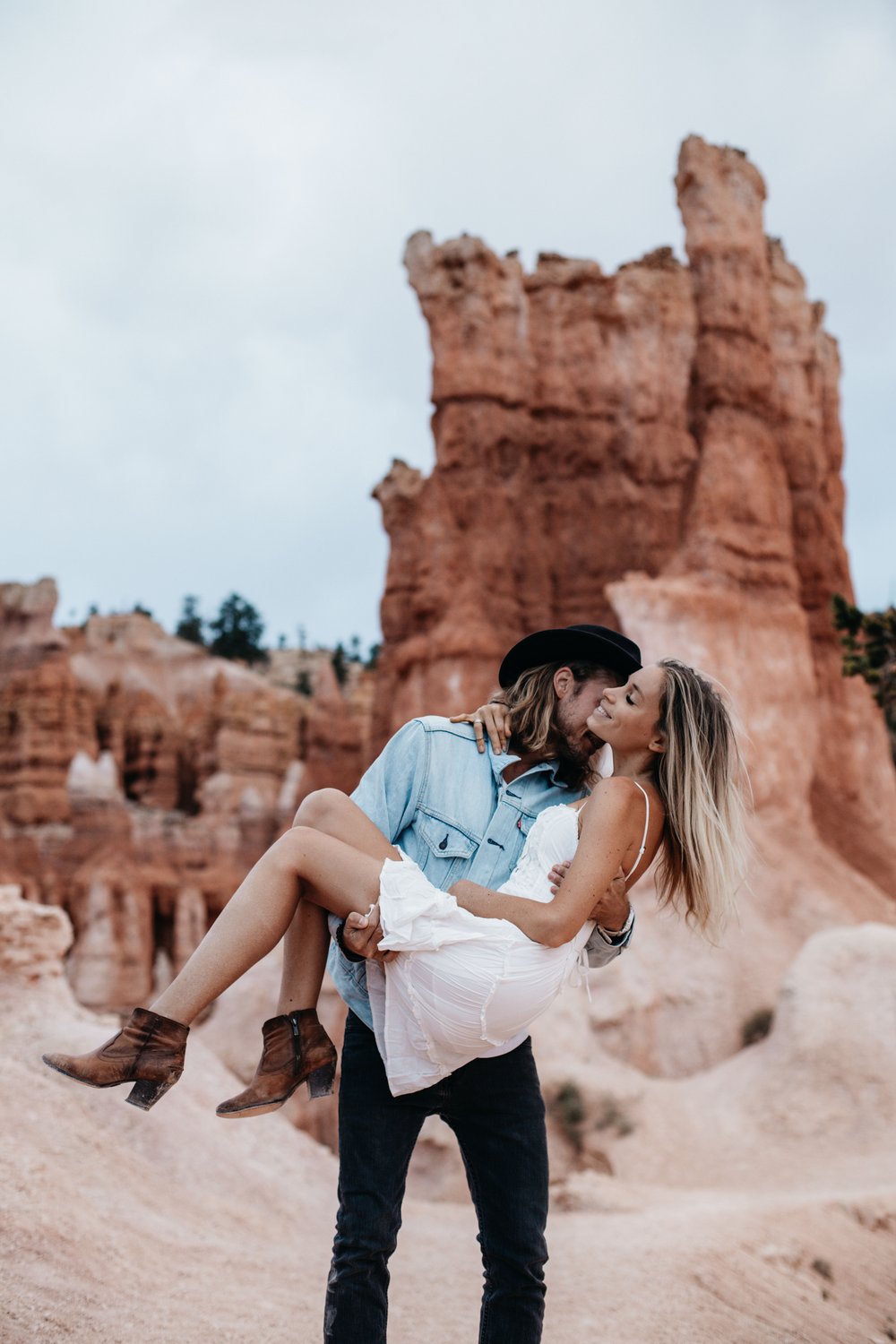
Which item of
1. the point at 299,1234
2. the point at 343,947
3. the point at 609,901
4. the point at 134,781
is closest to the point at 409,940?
the point at 343,947

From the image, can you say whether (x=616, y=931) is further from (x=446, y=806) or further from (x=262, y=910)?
(x=262, y=910)

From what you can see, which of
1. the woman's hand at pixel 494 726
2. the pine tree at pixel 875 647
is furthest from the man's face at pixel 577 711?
the pine tree at pixel 875 647

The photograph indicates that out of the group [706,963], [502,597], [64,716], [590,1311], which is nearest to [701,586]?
[502,597]

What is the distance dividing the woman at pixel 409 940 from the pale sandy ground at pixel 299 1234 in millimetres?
1347

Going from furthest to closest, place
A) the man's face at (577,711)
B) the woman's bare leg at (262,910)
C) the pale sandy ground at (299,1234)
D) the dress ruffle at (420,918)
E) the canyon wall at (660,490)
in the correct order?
the canyon wall at (660,490)
the pale sandy ground at (299,1234)
the man's face at (577,711)
the woman's bare leg at (262,910)
the dress ruffle at (420,918)

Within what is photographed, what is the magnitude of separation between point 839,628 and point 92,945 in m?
20.1

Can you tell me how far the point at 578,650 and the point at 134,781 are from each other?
111 ft

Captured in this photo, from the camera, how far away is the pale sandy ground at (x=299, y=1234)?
14.1ft

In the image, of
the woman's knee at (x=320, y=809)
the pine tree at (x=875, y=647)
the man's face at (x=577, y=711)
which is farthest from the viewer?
the pine tree at (x=875, y=647)

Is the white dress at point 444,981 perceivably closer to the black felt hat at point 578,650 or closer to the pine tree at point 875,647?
the black felt hat at point 578,650

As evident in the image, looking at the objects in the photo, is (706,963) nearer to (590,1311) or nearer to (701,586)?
(701,586)

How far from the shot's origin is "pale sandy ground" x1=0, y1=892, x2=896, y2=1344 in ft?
14.1

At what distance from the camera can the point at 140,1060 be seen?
2.71 meters

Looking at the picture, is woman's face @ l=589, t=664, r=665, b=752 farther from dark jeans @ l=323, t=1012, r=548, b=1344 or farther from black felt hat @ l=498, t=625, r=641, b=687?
dark jeans @ l=323, t=1012, r=548, b=1344
